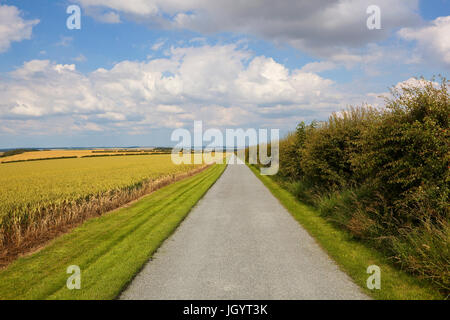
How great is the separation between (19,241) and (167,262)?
4.48m


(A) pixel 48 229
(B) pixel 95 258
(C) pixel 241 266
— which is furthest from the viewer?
(A) pixel 48 229

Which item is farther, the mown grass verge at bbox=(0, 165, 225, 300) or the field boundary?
the field boundary

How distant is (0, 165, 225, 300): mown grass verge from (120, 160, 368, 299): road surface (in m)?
0.39

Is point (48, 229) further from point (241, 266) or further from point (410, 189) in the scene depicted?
point (410, 189)

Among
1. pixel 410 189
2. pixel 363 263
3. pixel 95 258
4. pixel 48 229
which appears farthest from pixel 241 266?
pixel 48 229

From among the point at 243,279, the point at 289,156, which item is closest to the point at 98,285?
the point at 243,279

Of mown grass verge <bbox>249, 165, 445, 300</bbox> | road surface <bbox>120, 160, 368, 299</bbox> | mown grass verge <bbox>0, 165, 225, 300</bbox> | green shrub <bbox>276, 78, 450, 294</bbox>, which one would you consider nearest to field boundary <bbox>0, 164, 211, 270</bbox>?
mown grass verge <bbox>0, 165, 225, 300</bbox>

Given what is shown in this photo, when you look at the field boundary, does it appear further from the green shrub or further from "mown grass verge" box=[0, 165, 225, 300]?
the green shrub

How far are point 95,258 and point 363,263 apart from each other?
6.09 meters

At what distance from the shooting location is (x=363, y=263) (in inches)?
222

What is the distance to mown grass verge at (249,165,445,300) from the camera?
441 cm

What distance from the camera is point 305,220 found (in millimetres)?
9484

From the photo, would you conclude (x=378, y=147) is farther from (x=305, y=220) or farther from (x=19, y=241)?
(x=19, y=241)

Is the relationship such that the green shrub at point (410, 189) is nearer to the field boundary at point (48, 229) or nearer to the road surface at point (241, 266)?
the road surface at point (241, 266)
